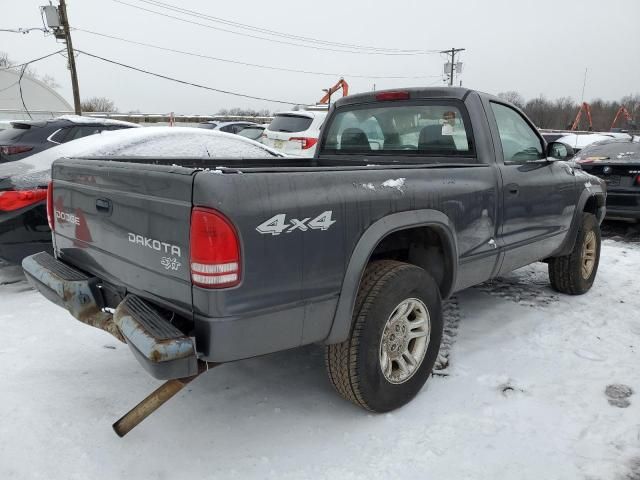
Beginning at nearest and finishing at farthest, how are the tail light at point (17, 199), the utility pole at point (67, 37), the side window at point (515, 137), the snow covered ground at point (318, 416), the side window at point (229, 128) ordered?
the snow covered ground at point (318, 416) → the side window at point (515, 137) → the tail light at point (17, 199) → the side window at point (229, 128) → the utility pole at point (67, 37)

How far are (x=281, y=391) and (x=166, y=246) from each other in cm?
133

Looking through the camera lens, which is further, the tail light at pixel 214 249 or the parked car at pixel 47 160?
the parked car at pixel 47 160

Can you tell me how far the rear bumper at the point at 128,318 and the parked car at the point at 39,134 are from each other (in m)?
2.52

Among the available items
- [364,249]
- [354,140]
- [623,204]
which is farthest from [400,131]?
[623,204]

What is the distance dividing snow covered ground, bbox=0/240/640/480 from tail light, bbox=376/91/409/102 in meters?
1.85

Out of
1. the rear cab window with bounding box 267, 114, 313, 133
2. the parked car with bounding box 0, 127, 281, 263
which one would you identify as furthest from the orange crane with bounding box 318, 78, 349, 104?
the parked car with bounding box 0, 127, 281, 263

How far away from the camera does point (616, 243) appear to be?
7355mm

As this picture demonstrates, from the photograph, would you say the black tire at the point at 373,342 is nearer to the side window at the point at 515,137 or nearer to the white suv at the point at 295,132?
the side window at the point at 515,137

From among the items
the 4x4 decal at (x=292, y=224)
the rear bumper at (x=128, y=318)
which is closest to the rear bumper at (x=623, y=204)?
the 4x4 decal at (x=292, y=224)

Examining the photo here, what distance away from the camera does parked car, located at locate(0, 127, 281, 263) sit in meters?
4.46

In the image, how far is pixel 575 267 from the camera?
476 cm

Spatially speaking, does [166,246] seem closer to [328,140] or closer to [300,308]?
[300,308]

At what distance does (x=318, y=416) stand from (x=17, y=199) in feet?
11.1

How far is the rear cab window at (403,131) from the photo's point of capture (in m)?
3.61
